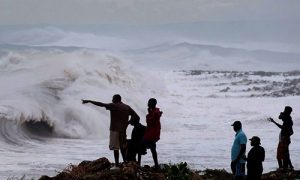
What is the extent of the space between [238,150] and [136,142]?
158 cm

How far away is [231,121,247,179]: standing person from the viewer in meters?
8.04

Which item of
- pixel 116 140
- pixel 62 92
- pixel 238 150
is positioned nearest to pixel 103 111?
pixel 62 92

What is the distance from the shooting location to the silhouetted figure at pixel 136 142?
28.9 ft

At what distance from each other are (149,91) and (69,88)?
1032cm

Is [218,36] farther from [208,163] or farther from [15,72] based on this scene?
[208,163]

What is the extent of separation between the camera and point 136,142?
29.1 feet

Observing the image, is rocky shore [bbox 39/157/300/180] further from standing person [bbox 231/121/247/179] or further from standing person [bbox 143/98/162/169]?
standing person [bbox 231/121/247/179]

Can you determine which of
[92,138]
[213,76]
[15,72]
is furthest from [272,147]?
[213,76]

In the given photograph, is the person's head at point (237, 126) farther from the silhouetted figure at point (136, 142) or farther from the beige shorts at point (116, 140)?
the beige shorts at point (116, 140)

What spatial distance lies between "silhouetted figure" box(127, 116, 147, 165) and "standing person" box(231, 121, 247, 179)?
1377 mm

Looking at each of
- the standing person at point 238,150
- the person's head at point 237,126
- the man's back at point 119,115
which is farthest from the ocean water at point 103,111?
the person's head at point 237,126

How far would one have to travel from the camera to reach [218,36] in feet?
527

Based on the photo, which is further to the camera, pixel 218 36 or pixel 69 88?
pixel 218 36

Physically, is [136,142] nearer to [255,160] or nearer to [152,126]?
[152,126]
